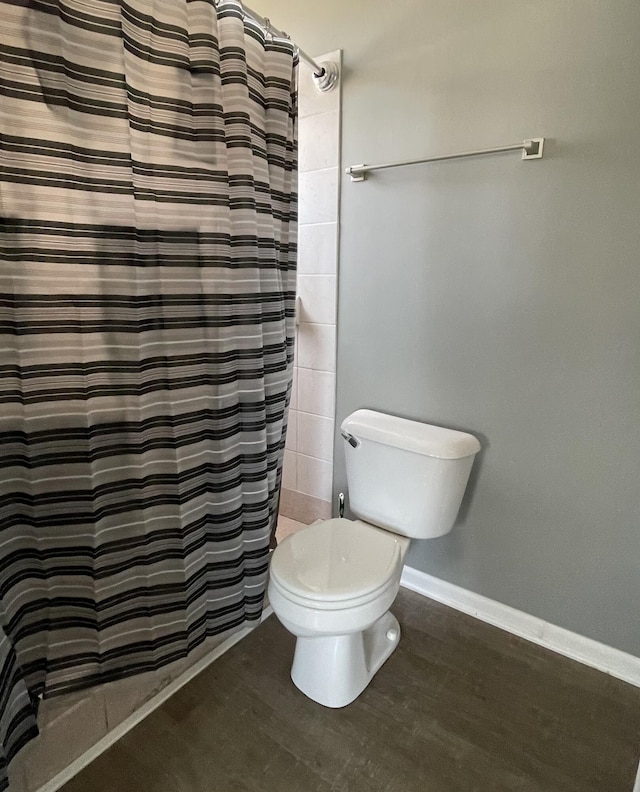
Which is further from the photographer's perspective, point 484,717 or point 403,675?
point 403,675

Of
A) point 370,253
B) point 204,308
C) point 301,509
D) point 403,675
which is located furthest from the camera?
point 301,509

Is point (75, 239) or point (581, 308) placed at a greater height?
point (75, 239)

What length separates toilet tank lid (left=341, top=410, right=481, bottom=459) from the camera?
1.57 m

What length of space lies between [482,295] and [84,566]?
1.37 m

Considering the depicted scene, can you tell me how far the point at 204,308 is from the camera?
126 centimetres

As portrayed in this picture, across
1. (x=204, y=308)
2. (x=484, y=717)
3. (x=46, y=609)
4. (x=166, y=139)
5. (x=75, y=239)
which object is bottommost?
(x=484, y=717)

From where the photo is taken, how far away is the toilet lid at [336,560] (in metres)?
1.33

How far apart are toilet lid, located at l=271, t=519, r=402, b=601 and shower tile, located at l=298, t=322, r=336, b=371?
0.66 meters

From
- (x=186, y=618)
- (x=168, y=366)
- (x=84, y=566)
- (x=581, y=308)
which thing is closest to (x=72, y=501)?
(x=84, y=566)

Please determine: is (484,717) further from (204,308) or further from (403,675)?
(204,308)

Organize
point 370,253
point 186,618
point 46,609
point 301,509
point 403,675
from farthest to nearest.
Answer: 1. point 301,509
2. point 370,253
3. point 403,675
4. point 186,618
5. point 46,609

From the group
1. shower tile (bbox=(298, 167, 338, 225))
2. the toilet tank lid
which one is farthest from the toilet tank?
shower tile (bbox=(298, 167, 338, 225))

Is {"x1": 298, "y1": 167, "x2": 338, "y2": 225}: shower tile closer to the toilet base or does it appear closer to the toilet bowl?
the toilet bowl

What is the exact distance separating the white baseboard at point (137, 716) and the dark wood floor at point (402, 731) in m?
0.02
